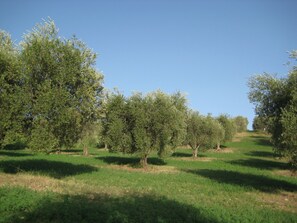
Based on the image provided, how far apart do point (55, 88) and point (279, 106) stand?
18.9m

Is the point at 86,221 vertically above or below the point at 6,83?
below

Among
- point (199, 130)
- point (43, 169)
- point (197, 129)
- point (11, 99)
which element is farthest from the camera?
point (199, 130)

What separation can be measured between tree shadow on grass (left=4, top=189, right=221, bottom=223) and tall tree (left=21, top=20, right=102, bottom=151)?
766cm

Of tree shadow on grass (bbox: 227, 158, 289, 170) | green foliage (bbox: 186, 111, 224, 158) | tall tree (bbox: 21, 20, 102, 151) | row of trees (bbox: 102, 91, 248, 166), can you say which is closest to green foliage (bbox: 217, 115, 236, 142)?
green foliage (bbox: 186, 111, 224, 158)

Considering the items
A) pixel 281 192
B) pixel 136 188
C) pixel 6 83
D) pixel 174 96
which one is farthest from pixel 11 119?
pixel 174 96

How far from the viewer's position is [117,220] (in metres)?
12.3

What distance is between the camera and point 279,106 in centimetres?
2494

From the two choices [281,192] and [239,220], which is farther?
[281,192]

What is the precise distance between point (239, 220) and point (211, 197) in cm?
628

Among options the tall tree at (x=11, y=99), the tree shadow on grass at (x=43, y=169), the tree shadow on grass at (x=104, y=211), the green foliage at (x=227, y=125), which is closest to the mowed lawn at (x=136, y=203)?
the tree shadow on grass at (x=104, y=211)

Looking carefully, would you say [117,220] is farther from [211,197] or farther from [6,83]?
[6,83]

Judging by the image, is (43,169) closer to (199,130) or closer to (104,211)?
(104,211)

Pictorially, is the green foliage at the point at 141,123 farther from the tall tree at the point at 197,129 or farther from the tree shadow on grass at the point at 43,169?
the tall tree at the point at 197,129

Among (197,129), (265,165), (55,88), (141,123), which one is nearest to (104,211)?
(55,88)
